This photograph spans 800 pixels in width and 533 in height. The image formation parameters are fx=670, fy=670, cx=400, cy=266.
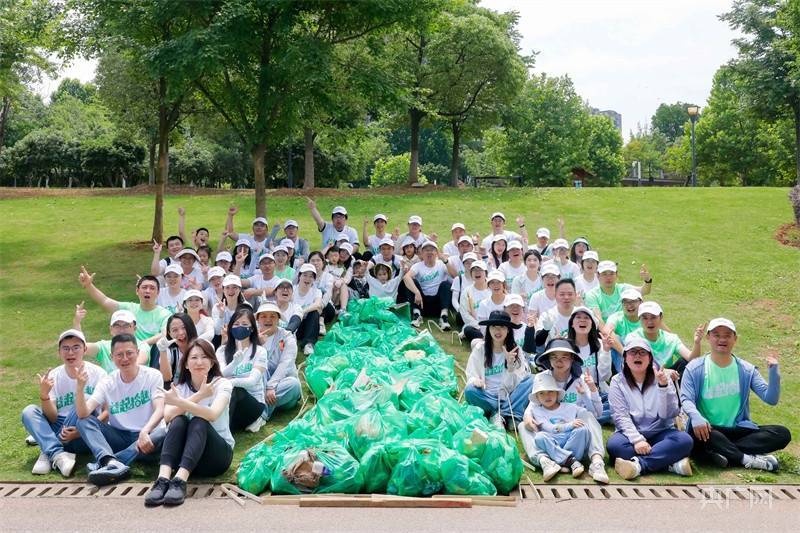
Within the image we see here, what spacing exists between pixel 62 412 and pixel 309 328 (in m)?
3.76

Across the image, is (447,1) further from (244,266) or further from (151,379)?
(151,379)

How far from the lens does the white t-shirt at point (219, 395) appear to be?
5.67m

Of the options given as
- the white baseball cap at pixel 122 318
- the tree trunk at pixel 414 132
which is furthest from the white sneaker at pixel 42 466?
the tree trunk at pixel 414 132

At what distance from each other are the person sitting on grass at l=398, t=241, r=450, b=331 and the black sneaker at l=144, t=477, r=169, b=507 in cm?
575

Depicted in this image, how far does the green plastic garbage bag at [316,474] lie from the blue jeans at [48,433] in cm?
196

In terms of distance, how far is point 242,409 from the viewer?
21.6 ft

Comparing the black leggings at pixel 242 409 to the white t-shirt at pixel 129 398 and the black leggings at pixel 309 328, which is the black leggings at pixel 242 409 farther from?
the black leggings at pixel 309 328

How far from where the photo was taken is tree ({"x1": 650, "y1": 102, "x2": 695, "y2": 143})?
9956cm

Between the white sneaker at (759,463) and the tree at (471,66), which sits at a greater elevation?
the tree at (471,66)

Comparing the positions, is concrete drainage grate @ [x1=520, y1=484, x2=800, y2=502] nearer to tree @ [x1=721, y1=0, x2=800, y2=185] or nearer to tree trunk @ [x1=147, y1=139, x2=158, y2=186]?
tree @ [x1=721, y1=0, x2=800, y2=185]

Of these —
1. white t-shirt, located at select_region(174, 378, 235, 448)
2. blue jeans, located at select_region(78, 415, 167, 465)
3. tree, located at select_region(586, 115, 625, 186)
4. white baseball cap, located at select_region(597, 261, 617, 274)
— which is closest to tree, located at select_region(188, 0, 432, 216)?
white baseball cap, located at select_region(597, 261, 617, 274)

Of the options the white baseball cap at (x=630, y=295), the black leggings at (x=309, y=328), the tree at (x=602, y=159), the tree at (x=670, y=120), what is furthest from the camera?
the tree at (x=670, y=120)

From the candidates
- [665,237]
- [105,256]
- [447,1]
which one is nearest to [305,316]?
[447,1]

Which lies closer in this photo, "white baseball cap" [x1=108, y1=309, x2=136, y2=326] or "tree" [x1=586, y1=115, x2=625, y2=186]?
"white baseball cap" [x1=108, y1=309, x2=136, y2=326]
